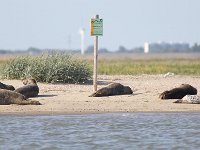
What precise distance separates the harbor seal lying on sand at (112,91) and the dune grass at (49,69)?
3.45 m

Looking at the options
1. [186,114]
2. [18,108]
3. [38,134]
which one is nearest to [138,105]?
[186,114]

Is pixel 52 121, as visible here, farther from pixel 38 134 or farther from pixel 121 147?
pixel 121 147

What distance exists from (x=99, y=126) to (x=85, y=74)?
8.56 meters

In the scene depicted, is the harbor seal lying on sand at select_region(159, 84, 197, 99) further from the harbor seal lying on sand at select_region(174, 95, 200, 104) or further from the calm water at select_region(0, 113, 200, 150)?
the calm water at select_region(0, 113, 200, 150)

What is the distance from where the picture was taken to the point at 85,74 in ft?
78.0

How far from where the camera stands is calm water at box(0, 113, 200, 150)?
1320 cm

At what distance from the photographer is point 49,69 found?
23312 mm

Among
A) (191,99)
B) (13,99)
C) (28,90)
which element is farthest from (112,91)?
(13,99)

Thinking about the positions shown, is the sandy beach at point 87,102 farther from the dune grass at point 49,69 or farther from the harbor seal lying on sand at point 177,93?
the dune grass at point 49,69

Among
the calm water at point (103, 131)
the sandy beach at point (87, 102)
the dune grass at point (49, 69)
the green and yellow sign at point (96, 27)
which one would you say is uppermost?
the green and yellow sign at point (96, 27)

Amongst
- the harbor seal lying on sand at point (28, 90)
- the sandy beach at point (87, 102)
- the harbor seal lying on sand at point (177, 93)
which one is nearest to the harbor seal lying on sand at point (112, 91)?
the sandy beach at point (87, 102)

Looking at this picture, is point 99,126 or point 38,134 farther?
point 99,126

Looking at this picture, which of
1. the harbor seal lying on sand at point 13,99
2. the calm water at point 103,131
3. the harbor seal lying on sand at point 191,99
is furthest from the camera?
the harbor seal lying on sand at point 191,99

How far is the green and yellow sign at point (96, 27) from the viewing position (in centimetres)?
1991
